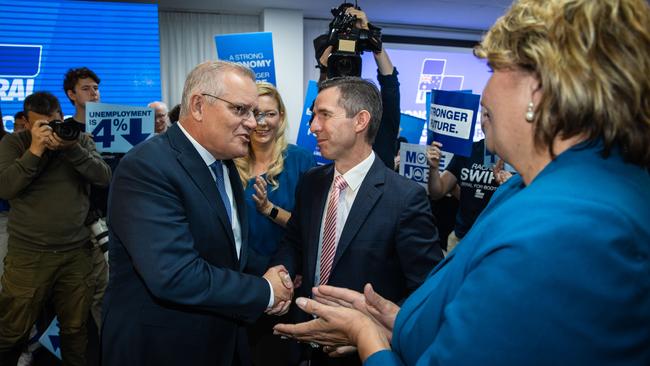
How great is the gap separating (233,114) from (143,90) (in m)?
4.79

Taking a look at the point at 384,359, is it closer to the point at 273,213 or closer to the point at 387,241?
the point at 387,241

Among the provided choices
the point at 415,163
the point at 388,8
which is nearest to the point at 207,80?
the point at 415,163

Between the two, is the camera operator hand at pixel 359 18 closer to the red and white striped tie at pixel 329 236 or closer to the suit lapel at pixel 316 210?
the suit lapel at pixel 316 210

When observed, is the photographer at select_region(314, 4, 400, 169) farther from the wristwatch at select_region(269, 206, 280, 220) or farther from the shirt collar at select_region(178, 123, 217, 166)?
the shirt collar at select_region(178, 123, 217, 166)

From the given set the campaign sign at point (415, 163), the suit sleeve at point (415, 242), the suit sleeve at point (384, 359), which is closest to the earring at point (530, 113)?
the suit sleeve at point (384, 359)

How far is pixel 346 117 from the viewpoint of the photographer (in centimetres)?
192

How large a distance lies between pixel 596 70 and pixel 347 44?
197cm

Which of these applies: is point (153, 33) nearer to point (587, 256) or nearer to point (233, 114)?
point (233, 114)

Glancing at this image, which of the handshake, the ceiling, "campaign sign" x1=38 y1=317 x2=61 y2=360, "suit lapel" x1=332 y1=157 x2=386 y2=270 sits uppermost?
the ceiling

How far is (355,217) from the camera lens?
1.70 metres

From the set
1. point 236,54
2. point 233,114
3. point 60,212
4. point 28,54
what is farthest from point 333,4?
point 233,114

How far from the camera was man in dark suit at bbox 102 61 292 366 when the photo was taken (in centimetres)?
132

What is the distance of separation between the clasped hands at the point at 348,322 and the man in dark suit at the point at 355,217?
45 cm

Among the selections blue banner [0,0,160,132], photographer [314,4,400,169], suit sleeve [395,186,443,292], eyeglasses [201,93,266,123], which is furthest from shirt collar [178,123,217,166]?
blue banner [0,0,160,132]
